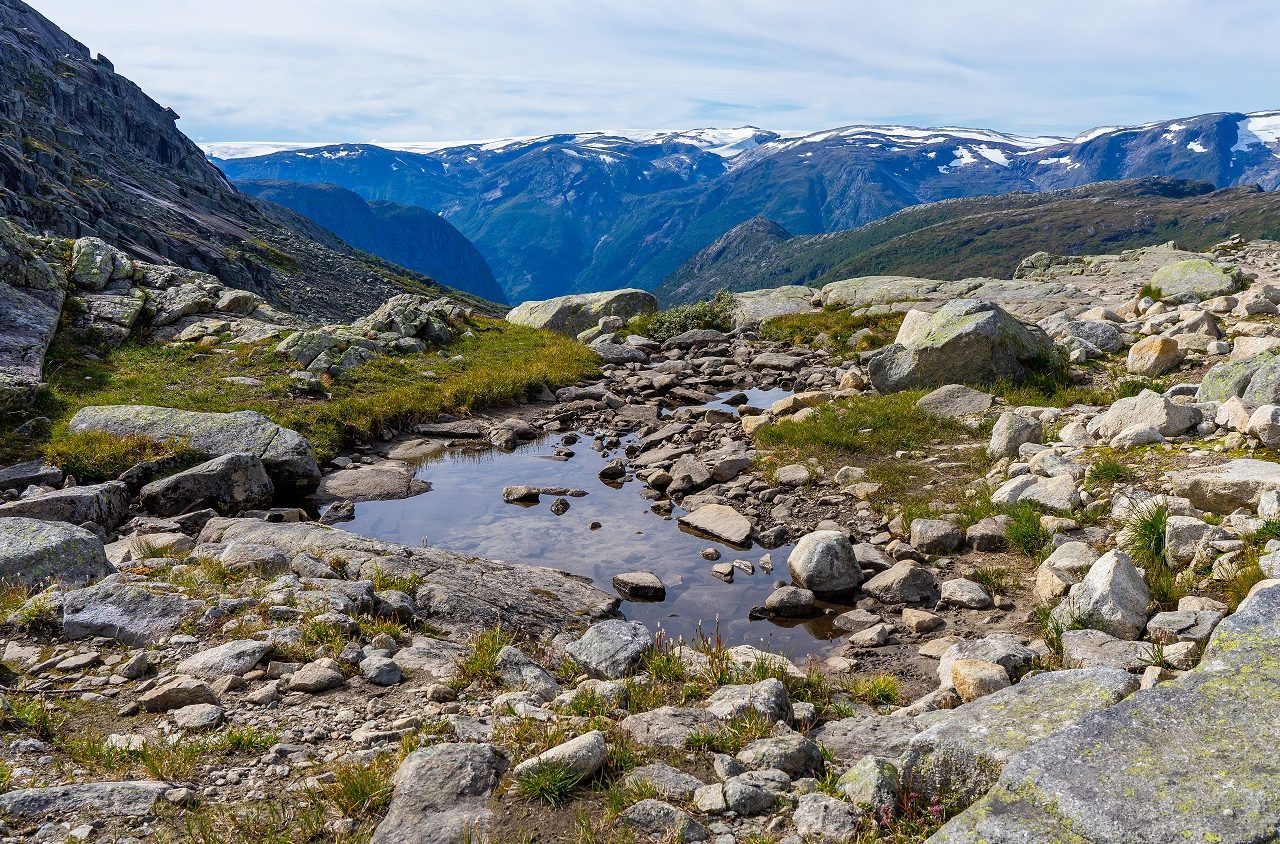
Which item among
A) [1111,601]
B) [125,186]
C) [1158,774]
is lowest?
[1111,601]

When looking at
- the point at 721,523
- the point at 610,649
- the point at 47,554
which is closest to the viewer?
the point at 610,649

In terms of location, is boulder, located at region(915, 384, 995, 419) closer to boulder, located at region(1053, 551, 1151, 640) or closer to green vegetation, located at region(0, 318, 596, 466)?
boulder, located at region(1053, 551, 1151, 640)

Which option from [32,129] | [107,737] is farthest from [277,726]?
[32,129]

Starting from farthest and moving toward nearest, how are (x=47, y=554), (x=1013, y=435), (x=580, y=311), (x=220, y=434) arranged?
(x=580, y=311) < (x=220, y=434) < (x=1013, y=435) < (x=47, y=554)

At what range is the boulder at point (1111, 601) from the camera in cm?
791

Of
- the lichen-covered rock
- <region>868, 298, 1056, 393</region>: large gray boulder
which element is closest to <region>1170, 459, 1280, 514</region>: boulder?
the lichen-covered rock

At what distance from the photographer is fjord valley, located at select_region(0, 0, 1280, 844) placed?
4629mm

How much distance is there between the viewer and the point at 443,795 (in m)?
4.79

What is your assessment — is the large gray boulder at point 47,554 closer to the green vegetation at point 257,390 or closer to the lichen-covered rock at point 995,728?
the green vegetation at point 257,390

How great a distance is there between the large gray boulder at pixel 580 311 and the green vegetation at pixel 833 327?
871 cm

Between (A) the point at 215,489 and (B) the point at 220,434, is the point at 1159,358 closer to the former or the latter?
(A) the point at 215,489

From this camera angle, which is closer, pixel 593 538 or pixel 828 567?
pixel 828 567

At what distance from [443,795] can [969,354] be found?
1876cm

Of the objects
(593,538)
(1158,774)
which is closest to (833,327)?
(593,538)
